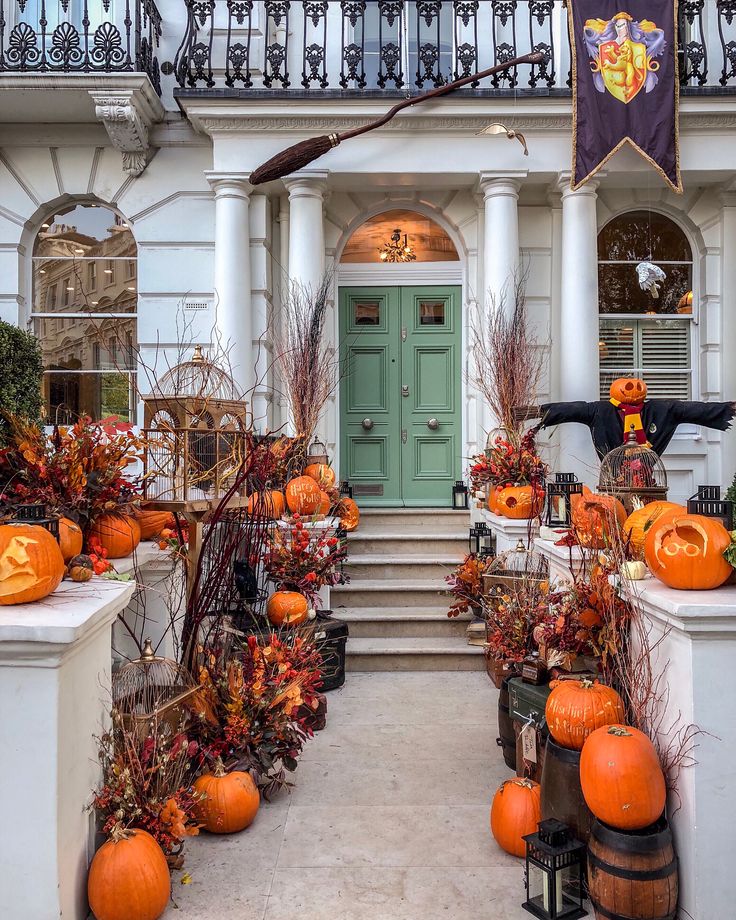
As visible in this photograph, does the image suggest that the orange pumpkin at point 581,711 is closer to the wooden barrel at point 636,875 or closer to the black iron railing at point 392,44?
the wooden barrel at point 636,875

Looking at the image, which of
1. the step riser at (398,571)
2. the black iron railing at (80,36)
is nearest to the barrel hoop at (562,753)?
the step riser at (398,571)

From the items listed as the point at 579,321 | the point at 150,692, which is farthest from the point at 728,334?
the point at 150,692

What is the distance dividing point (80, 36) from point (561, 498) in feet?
23.9

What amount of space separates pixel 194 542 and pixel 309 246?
15.3 feet

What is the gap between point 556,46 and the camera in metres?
8.24

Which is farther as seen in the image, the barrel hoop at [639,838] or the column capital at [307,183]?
the column capital at [307,183]

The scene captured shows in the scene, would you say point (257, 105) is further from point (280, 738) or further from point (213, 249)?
point (280, 738)

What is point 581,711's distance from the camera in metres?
2.96

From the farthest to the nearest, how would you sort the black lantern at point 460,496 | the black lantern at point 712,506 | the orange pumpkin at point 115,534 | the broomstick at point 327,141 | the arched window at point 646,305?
the arched window at point 646,305
the black lantern at point 460,496
the broomstick at point 327,141
the orange pumpkin at point 115,534
the black lantern at point 712,506

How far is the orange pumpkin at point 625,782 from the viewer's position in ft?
8.46

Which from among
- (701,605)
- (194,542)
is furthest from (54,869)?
(701,605)

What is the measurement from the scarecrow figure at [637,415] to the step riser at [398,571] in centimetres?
190

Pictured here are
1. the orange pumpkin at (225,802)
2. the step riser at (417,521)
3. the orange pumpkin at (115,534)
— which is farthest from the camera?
the step riser at (417,521)

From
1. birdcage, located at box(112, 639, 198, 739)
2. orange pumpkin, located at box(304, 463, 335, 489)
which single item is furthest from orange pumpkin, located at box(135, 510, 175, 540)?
orange pumpkin, located at box(304, 463, 335, 489)
